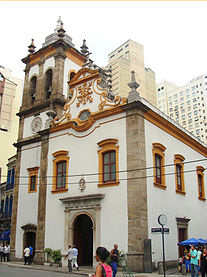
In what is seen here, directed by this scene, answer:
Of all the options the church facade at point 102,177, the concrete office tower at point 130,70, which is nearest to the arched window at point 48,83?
the church facade at point 102,177

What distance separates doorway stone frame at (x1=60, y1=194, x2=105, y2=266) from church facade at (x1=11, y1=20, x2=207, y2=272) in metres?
0.06

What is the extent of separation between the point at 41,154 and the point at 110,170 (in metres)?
6.90

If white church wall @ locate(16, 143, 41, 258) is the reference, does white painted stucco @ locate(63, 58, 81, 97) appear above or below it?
above

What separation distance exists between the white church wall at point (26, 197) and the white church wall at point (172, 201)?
941 centimetres

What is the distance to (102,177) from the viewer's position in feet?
65.9

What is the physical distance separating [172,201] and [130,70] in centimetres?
6835

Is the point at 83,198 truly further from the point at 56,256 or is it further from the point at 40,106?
the point at 40,106

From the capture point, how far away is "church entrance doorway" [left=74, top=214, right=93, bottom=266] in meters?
21.0

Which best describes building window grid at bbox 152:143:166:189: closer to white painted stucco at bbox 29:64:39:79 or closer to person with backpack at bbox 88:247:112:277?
person with backpack at bbox 88:247:112:277

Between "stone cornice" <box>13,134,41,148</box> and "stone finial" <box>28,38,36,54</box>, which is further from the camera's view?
"stone finial" <box>28,38,36,54</box>

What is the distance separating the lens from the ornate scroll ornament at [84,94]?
2276 cm

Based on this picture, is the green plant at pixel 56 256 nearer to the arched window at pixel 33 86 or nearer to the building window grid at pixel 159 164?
the building window grid at pixel 159 164

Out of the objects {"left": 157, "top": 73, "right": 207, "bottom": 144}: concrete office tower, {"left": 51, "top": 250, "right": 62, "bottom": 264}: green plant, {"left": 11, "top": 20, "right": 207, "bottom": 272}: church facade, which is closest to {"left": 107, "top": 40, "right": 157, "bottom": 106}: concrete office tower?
{"left": 157, "top": 73, "right": 207, "bottom": 144}: concrete office tower

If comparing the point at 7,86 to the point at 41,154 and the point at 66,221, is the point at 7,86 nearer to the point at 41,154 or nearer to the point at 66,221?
the point at 41,154
